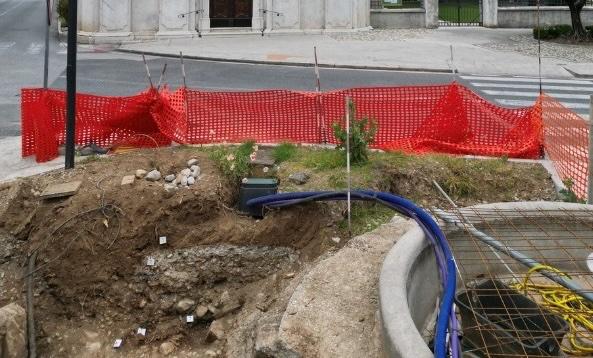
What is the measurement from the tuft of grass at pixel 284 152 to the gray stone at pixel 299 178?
61 centimetres

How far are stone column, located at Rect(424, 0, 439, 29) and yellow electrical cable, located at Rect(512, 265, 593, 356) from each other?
2853 cm

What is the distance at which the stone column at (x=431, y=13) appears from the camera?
104 feet

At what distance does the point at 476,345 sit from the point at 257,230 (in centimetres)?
301

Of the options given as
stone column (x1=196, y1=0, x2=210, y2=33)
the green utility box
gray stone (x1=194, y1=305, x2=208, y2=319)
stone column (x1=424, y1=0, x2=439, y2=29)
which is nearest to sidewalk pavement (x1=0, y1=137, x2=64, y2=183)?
the green utility box

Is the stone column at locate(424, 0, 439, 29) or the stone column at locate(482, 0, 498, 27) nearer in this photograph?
the stone column at locate(424, 0, 439, 29)

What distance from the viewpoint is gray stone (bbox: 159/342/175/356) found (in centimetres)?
609

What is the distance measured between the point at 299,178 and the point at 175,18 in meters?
21.7

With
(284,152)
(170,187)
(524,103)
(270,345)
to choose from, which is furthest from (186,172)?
(524,103)

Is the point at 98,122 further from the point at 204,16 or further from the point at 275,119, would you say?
the point at 204,16

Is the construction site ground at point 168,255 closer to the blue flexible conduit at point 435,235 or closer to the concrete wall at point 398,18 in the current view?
the blue flexible conduit at point 435,235

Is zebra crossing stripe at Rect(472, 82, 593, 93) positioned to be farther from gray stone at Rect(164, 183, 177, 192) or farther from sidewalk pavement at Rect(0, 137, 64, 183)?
sidewalk pavement at Rect(0, 137, 64, 183)

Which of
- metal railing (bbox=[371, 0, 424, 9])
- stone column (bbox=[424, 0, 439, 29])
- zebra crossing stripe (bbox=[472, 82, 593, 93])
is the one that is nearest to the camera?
zebra crossing stripe (bbox=[472, 82, 593, 93])

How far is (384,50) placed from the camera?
23781 mm

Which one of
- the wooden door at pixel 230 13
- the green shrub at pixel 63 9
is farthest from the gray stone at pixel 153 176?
the green shrub at pixel 63 9
